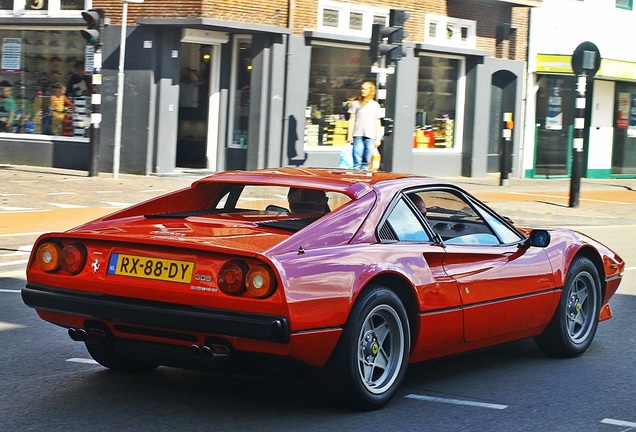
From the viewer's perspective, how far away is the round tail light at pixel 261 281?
5398 millimetres

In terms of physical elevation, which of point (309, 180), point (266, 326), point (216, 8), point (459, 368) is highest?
point (216, 8)

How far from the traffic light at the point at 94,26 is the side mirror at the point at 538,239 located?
14661mm

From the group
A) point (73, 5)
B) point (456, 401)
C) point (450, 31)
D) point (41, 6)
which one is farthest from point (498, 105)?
point (456, 401)

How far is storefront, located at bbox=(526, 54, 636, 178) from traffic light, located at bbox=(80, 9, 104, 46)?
1300 cm

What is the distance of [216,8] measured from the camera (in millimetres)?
22453

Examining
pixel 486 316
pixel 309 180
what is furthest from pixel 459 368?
pixel 309 180

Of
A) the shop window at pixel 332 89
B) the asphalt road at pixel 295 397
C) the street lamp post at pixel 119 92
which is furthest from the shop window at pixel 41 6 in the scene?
the asphalt road at pixel 295 397

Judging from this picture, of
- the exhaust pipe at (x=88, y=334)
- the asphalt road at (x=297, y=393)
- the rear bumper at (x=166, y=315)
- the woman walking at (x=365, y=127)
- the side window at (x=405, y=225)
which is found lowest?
the asphalt road at (x=297, y=393)

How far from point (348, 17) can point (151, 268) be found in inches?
790

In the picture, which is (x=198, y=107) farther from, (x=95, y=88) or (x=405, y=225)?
(x=405, y=225)

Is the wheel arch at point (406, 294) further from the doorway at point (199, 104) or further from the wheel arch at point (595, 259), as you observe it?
the doorway at point (199, 104)

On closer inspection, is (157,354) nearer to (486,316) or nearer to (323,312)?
(323,312)

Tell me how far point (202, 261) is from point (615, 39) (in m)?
28.1

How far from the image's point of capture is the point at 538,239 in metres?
7.19
